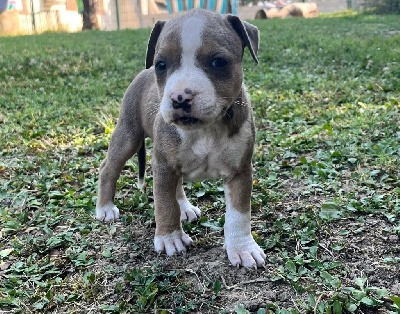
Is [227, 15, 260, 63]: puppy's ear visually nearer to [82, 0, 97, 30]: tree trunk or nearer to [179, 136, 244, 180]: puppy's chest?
[179, 136, 244, 180]: puppy's chest

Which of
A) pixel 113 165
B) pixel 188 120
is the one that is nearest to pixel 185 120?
pixel 188 120

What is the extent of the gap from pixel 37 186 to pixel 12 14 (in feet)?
63.6

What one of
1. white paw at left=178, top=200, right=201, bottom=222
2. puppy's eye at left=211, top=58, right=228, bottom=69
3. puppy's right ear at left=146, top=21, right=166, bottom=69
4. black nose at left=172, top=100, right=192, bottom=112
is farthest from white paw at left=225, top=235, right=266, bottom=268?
puppy's right ear at left=146, top=21, right=166, bottom=69

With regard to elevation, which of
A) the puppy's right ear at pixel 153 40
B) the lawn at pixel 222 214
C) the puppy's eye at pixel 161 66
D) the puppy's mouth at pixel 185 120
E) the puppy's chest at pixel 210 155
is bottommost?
the lawn at pixel 222 214

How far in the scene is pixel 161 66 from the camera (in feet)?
10.5

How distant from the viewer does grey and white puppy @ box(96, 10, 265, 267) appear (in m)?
3.00

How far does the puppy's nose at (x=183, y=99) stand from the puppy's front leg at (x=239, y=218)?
31.5 inches

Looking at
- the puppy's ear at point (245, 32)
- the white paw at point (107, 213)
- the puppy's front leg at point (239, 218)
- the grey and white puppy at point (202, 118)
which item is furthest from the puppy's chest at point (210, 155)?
the white paw at point (107, 213)

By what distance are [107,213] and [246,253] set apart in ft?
4.66

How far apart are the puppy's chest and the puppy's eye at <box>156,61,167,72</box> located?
20.3 inches

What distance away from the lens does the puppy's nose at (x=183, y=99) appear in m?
2.89

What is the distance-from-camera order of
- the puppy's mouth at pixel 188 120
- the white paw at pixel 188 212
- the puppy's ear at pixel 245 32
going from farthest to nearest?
the white paw at pixel 188 212 < the puppy's ear at pixel 245 32 < the puppy's mouth at pixel 188 120

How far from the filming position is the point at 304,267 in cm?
334

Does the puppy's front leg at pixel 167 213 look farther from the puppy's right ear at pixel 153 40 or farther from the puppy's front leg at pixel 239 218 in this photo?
the puppy's right ear at pixel 153 40
